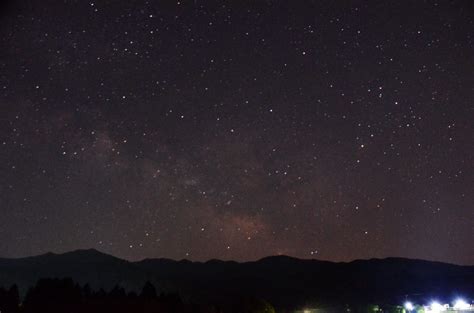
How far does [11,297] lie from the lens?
4672cm

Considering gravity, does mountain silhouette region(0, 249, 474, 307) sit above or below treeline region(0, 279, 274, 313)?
above

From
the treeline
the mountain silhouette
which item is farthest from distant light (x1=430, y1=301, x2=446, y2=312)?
the mountain silhouette

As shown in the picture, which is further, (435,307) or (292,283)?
(292,283)

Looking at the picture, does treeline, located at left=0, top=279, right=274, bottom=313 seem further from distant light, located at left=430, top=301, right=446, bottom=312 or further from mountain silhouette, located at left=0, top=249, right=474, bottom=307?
mountain silhouette, located at left=0, top=249, right=474, bottom=307

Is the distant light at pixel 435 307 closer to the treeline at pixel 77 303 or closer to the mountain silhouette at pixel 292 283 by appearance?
the treeline at pixel 77 303

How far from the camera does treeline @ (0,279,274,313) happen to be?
4741cm

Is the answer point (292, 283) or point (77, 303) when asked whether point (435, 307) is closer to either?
point (77, 303)

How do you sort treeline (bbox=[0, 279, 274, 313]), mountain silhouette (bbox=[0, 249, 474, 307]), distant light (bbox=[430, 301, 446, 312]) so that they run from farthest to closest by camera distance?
mountain silhouette (bbox=[0, 249, 474, 307])
distant light (bbox=[430, 301, 446, 312])
treeline (bbox=[0, 279, 274, 313])

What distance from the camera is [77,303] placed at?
48906mm

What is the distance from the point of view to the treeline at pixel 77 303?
156 feet

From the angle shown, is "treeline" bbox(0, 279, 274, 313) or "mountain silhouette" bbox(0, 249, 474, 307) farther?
"mountain silhouette" bbox(0, 249, 474, 307)

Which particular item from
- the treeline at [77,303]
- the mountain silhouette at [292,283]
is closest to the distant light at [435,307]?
the treeline at [77,303]

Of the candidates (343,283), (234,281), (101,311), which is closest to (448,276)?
(343,283)

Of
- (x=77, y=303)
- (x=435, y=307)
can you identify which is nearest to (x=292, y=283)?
(x=435, y=307)
